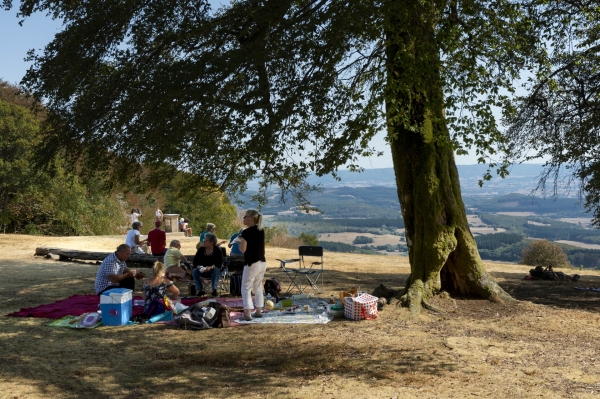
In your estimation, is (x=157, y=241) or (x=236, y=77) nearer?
(x=236, y=77)

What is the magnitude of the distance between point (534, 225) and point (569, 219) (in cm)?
2058

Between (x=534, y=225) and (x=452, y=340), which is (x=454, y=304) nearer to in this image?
(x=452, y=340)

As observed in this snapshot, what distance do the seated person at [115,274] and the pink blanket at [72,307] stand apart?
45 centimetres

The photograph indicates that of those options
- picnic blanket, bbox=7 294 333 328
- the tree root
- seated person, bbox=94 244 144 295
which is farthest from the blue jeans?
the tree root

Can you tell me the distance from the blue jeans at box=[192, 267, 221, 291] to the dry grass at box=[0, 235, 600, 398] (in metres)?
2.62

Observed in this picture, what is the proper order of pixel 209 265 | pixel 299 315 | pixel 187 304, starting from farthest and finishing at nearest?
pixel 209 265 → pixel 187 304 → pixel 299 315

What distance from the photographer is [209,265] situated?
36.8 feet

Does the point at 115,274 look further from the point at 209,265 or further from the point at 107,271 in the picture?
the point at 209,265

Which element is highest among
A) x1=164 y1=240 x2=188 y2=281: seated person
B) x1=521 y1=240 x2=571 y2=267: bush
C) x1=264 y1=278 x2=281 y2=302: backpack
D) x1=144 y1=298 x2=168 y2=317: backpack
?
x1=164 y1=240 x2=188 y2=281: seated person

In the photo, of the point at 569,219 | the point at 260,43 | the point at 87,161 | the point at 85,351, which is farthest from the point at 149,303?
the point at 569,219

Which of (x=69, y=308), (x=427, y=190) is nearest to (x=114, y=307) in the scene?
(x=69, y=308)

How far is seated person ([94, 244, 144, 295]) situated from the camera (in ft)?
31.0

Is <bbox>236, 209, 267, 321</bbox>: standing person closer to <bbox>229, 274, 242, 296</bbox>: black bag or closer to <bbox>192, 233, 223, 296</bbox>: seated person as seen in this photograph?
<bbox>229, 274, 242, 296</bbox>: black bag

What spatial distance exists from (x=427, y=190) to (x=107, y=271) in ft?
17.4
